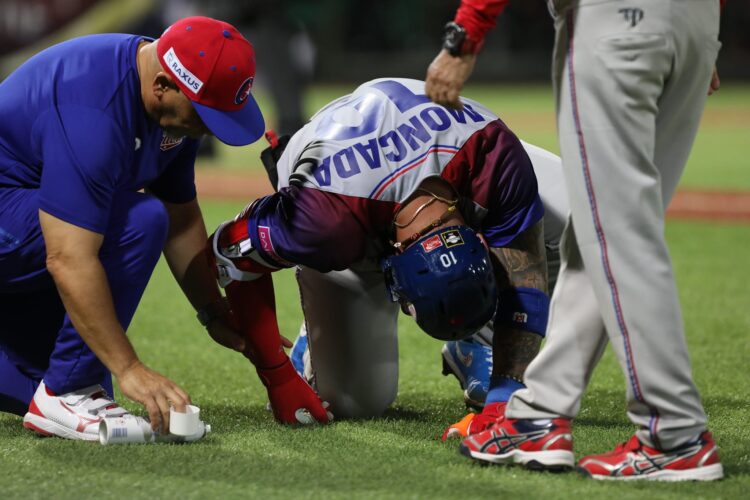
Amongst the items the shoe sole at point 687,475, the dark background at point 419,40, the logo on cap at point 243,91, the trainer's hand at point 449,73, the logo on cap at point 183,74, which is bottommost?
the dark background at point 419,40

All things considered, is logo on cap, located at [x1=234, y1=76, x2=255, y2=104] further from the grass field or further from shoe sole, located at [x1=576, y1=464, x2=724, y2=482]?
shoe sole, located at [x1=576, y1=464, x2=724, y2=482]

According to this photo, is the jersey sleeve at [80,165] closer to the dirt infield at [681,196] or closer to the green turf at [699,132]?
the dirt infield at [681,196]

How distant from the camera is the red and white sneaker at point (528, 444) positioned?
9.80 ft

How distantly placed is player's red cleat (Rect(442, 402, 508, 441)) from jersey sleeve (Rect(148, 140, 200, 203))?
113 cm

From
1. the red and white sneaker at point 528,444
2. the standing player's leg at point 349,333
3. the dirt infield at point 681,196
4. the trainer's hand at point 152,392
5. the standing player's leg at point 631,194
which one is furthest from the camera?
the dirt infield at point 681,196

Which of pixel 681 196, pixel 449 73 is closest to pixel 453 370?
pixel 449 73

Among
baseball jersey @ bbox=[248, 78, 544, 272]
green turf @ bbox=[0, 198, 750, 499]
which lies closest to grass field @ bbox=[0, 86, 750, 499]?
green turf @ bbox=[0, 198, 750, 499]

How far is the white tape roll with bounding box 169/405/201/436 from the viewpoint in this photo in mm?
3205

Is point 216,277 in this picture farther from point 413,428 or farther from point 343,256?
point 413,428

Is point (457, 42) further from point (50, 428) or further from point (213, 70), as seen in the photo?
point (50, 428)

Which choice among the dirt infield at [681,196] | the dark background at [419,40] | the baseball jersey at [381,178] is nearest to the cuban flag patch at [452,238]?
the baseball jersey at [381,178]

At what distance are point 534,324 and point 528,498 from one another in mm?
846

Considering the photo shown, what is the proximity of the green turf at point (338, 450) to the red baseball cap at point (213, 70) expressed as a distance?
0.88 m

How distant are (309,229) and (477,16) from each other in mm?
874
